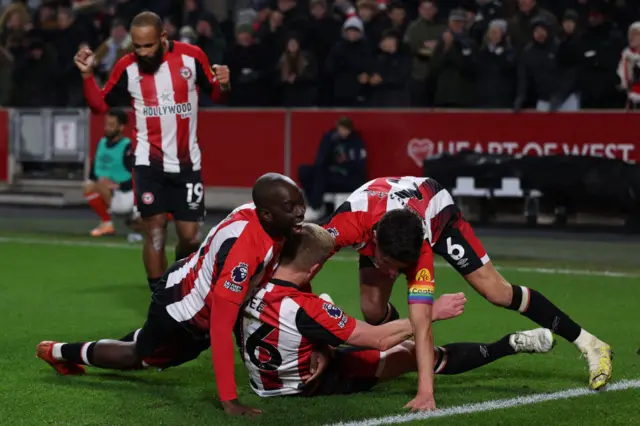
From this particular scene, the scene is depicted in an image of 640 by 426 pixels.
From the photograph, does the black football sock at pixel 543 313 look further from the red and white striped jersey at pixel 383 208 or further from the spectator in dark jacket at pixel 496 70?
the spectator in dark jacket at pixel 496 70

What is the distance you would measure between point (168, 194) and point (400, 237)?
386cm

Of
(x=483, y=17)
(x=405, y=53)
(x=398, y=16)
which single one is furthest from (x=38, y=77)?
(x=483, y=17)

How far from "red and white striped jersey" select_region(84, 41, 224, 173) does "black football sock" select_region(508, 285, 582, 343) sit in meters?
3.39

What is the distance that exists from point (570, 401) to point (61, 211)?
44.7 ft

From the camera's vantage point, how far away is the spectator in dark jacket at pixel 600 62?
15422 mm

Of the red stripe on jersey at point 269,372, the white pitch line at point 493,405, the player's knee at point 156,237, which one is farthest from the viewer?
the player's knee at point 156,237

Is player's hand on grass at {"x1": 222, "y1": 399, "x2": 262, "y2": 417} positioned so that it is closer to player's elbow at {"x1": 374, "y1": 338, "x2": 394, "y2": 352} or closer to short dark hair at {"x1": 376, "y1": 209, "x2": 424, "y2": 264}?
player's elbow at {"x1": 374, "y1": 338, "x2": 394, "y2": 352}

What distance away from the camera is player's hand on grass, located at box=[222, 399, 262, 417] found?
233 inches

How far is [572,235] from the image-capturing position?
Result: 15422 millimetres

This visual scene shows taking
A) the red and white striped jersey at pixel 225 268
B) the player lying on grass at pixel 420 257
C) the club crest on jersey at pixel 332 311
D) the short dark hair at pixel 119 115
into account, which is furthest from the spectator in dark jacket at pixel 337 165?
the club crest on jersey at pixel 332 311

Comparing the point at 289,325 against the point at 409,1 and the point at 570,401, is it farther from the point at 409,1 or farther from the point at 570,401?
the point at 409,1

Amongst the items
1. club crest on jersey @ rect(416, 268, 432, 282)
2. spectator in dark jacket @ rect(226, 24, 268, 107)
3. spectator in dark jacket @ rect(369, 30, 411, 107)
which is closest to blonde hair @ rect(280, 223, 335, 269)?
club crest on jersey @ rect(416, 268, 432, 282)

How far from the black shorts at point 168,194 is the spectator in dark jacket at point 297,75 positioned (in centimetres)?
803

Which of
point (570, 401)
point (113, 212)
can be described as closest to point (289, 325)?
point (570, 401)
